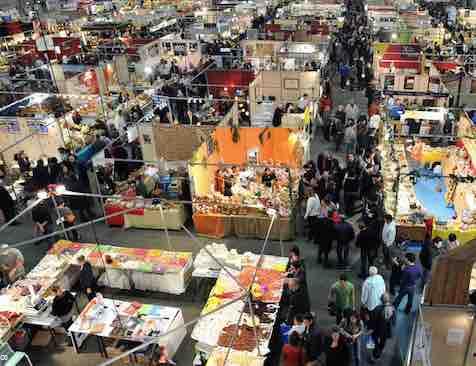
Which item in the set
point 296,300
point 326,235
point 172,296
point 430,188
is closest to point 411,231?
point 326,235

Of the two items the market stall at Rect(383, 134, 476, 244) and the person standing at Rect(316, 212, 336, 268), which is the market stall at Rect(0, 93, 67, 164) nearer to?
the person standing at Rect(316, 212, 336, 268)

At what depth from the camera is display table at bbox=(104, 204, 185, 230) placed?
10.1 meters

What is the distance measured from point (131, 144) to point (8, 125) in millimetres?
3401

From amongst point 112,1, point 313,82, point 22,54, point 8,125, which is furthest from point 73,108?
point 112,1

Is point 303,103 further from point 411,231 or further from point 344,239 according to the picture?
point 344,239

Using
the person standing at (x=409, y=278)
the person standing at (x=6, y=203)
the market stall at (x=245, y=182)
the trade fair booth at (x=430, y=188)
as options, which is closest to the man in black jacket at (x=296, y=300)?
the person standing at (x=409, y=278)

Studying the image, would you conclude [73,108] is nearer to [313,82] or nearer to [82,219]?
[82,219]

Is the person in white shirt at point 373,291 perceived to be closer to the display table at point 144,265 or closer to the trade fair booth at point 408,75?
the display table at point 144,265

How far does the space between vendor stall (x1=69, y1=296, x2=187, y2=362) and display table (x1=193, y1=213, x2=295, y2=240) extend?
2.86 metres

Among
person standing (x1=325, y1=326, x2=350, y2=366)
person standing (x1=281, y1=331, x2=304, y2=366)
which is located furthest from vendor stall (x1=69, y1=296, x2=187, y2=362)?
person standing (x1=325, y1=326, x2=350, y2=366)

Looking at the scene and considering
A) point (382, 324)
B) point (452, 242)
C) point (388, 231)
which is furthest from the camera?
point (388, 231)

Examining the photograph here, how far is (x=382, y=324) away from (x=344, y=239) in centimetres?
218

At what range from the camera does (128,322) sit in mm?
6949

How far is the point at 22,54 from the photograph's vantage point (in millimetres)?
23625
